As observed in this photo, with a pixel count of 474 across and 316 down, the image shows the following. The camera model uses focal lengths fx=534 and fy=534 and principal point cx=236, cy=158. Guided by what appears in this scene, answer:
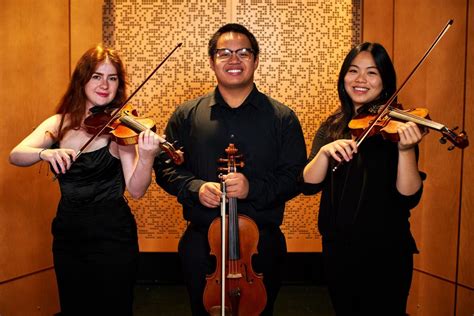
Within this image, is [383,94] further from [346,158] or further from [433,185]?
[433,185]

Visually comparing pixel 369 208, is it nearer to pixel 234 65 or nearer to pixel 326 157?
pixel 326 157

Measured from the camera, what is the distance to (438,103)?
323 cm

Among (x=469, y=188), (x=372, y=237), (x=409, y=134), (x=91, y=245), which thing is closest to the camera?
(x=409, y=134)

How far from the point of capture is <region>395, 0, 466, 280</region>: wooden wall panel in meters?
3.09

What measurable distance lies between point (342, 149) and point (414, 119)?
0.29m

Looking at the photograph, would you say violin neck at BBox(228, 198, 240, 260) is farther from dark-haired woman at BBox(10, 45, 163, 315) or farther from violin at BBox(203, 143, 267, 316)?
dark-haired woman at BBox(10, 45, 163, 315)

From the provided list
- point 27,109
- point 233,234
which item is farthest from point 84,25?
point 233,234

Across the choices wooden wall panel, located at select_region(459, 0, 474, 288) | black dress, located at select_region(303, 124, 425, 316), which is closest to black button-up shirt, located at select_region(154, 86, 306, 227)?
black dress, located at select_region(303, 124, 425, 316)

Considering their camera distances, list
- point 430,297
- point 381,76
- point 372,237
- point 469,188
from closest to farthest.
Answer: point 372,237, point 381,76, point 469,188, point 430,297

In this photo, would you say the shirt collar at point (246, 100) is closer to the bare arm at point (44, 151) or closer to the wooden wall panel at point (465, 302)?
the bare arm at point (44, 151)

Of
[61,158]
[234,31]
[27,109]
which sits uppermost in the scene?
[234,31]

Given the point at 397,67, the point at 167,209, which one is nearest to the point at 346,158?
the point at 397,67

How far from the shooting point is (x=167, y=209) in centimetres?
441

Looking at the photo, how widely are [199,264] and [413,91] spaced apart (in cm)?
186
